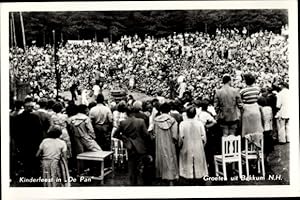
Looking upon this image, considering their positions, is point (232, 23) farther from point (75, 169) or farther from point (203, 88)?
point (75, 169)

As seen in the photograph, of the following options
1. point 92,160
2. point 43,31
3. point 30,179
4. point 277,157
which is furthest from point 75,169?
point 277,157

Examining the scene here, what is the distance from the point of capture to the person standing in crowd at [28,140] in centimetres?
283

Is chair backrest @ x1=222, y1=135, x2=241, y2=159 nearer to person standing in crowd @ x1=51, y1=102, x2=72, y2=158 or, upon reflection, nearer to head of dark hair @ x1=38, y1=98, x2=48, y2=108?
person standing in crowd @ x1=51, y1=102, x2=72, y2=158

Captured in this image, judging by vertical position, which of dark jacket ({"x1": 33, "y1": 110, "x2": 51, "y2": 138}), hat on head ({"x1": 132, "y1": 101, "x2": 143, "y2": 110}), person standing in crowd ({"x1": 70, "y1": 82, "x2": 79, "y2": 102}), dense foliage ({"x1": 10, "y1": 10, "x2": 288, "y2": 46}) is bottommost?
dark jacket ({"x1": 33, "y1": 110, "x2": 51, "y2": 138})

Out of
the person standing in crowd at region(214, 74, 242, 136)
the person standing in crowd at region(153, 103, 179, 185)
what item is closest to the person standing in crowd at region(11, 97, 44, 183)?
the person standing in crowd at region(153, 103, 179, 185)

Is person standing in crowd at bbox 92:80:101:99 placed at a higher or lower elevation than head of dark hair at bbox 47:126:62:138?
higher

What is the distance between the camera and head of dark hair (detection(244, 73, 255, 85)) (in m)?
2.85

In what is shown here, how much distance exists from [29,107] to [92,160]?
1.73 ft

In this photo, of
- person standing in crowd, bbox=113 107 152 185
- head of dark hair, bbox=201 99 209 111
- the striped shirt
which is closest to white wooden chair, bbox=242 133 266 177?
the striped shirt

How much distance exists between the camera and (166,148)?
2.82m

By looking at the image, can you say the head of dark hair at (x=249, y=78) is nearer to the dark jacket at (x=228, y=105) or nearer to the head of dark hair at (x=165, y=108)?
the dark jacket at (x=228, y=105)

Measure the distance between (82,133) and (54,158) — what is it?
0.24m

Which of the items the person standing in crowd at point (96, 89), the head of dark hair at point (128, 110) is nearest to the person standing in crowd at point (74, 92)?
the person standing in crowd at point (96, 89)

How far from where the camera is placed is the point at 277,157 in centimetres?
283
